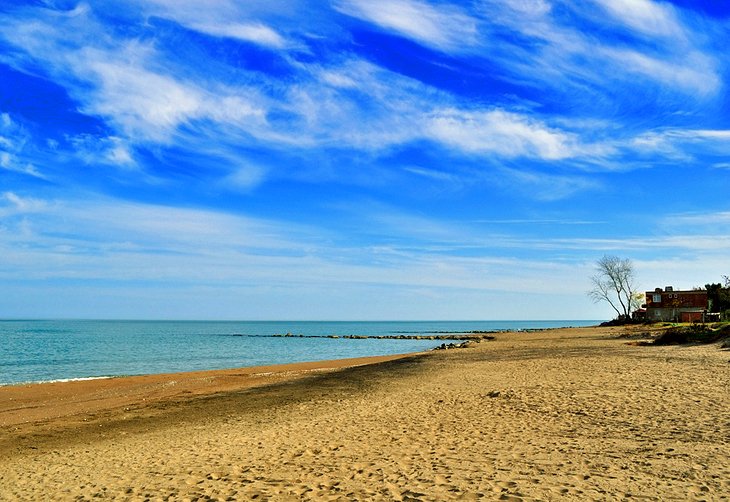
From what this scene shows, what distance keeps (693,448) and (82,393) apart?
25.4m

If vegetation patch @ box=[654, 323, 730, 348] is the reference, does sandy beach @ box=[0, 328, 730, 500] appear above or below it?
below

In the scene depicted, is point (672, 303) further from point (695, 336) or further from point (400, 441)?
point (400, 441)

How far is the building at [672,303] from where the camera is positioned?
8381cm

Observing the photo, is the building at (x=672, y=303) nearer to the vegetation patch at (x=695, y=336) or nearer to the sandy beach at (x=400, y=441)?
the vegetation patch at (x=695, y=336)

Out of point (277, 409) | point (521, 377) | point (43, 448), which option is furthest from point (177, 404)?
point (521, 377)

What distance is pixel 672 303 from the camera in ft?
281

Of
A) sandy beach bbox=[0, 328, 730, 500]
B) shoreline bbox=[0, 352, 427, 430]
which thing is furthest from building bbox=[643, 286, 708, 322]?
shoreline bbox=[0, 352, 427, 430]

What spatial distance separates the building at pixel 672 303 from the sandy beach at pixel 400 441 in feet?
231

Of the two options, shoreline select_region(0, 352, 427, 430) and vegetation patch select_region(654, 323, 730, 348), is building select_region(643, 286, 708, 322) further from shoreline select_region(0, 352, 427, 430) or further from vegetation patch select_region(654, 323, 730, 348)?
shoreline select_region(0, 352, 427, 430)

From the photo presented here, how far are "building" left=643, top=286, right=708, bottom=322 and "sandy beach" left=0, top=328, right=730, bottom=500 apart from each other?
70.3 metres

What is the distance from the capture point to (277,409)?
1797 centimetres

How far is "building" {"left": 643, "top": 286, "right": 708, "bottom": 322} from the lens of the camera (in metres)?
83.8

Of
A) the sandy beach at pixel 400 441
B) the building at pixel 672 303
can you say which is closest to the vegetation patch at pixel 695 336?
the sandy beach at pixel 400 441

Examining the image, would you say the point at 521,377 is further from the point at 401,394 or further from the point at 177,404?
the point at 177,404
